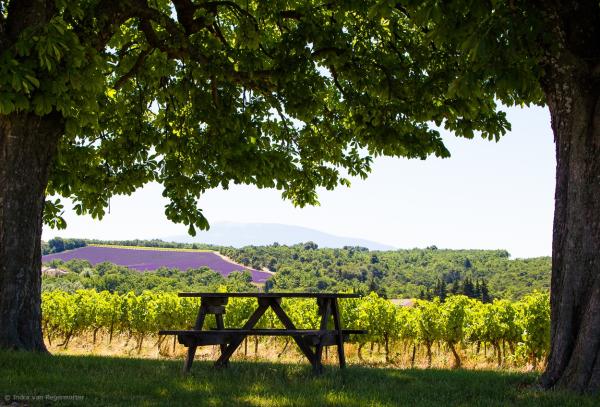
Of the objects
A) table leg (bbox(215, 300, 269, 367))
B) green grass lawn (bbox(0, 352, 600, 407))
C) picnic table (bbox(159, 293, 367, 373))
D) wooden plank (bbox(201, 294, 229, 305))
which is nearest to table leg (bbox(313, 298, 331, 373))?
picnic table (bbox(159, 293, 367, 373))

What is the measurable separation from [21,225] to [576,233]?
8567mm

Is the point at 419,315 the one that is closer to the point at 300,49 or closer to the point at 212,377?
the point at 300,49

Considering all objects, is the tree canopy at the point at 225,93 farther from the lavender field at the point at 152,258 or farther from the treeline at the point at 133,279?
the lavender field at the point at 152,258

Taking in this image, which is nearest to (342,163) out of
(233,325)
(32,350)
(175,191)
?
(175,191)

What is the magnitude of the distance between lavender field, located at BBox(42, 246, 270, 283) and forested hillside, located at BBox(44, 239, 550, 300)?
5.75 ft

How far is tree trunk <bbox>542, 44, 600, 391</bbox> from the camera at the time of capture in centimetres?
800

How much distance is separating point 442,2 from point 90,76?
5618 millimetres

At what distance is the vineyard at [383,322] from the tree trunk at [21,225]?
1188cm

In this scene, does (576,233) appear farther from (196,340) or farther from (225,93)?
(225,93)

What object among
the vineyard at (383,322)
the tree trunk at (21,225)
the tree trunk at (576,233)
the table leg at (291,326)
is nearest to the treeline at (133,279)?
the vineyard at (383,322)

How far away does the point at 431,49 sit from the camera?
45.8 feet

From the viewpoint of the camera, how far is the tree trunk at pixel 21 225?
1048 centimetres

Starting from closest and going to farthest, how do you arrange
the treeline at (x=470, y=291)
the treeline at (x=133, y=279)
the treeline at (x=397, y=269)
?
the treeline at (x=133, y=279) → the treeline at (x=470, y=291) → the treeline at (x=397, y=269)

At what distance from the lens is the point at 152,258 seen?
55062 millimetres
